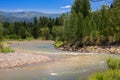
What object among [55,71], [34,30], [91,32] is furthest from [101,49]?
[34,30]

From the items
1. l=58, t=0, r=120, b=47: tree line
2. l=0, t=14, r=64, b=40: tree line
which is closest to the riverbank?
l=58, t=0, r=120, b=47: tree line

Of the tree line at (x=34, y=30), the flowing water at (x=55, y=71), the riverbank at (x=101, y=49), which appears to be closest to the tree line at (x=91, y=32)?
the riverbank at (x=101, y=49)

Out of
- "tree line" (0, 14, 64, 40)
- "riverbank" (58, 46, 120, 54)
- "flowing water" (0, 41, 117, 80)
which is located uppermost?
"flowing water" (0, 41, 117, 80)

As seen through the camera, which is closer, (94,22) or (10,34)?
(94,22)

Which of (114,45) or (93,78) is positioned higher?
(93,78)

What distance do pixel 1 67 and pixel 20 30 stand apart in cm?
13018

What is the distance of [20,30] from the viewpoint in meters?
166

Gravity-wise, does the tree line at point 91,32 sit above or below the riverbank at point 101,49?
above

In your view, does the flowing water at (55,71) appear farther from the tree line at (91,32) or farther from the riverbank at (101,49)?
the tree line at (91,32)

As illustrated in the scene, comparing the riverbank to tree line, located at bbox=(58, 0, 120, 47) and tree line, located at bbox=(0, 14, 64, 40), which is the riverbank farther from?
tree line, located at bbox=(0, 14, 64, 40)

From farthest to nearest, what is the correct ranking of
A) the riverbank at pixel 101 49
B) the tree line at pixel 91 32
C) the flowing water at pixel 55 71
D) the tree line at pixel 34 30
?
the tree line at pixel 34 30 → the tree line at pixel 91 32 → the riverbank at pixel 101 49 → the flowing water at pixel 55 71

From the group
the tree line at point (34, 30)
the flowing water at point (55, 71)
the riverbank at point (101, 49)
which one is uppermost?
the flowing water at point (55, 71)

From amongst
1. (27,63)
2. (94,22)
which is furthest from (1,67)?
(94,22)

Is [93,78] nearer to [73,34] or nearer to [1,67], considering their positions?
[1,67]
